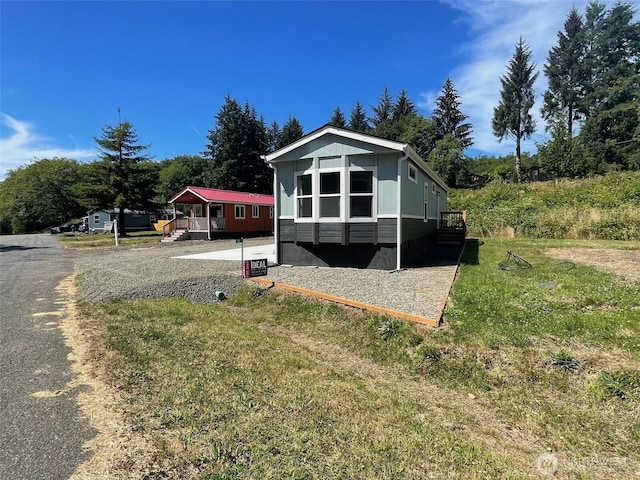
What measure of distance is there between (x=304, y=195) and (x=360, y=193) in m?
1.70

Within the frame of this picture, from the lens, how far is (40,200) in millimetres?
50250

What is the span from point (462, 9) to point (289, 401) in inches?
468

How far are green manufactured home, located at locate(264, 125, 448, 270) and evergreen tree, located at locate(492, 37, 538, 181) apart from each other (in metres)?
32.6

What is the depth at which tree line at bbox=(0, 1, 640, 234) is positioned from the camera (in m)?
28.0

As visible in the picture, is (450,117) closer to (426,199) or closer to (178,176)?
(426,199)

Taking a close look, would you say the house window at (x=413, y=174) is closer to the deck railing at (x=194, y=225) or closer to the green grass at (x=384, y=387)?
the green grass at (x=384, y=387)

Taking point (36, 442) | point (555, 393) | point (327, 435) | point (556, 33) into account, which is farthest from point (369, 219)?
point (556, 33)

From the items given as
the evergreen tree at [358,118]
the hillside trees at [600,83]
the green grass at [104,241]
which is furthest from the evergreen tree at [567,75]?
the green grass at [104,241]

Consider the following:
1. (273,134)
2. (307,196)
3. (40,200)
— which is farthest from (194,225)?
(40,200)

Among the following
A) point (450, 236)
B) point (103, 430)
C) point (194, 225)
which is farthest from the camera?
point (194, 225)

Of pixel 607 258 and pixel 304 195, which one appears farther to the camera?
pixel 304 195

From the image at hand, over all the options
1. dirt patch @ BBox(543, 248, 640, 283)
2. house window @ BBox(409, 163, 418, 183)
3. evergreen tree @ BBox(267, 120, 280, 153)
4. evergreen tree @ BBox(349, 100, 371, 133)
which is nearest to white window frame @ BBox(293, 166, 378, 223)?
house window @ BBox(409, 163, 418, 183)

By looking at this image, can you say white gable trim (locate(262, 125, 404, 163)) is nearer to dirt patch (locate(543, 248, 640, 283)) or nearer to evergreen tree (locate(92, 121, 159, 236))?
dirt patch (locate(543, 248, 640, 283))

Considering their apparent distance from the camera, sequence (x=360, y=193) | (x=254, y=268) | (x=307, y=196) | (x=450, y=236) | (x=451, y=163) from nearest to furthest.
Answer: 1. (x=254, y=268)
2. (x=360, y=193)
3. (x=307, y=196)
4. (x=450, y=236)
5. (x=451, y=163)
